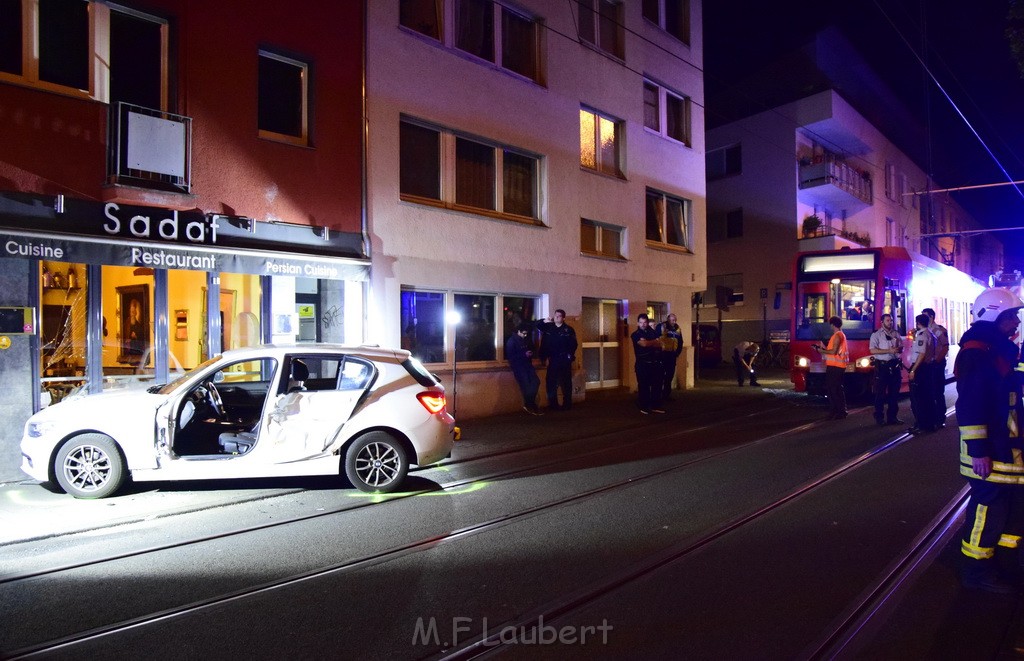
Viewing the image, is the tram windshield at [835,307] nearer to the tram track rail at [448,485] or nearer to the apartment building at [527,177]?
the tram track rail at [448,485]

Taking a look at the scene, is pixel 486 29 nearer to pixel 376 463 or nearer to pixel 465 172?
pixel 465 172

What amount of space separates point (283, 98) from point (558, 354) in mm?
6852

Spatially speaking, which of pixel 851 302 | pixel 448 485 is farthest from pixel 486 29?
pixel 448 485

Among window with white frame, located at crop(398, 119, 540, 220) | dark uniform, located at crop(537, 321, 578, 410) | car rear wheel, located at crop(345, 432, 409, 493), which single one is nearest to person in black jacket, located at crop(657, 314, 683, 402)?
dark uniform, located at crop(537, 321, 578, 410)

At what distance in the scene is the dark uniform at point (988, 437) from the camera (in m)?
4.65

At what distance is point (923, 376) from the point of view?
439 inches

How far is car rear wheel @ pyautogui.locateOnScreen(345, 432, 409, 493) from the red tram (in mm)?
10297

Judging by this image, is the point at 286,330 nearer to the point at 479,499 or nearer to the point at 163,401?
the point at 163,401

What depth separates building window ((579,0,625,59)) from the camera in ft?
55.7

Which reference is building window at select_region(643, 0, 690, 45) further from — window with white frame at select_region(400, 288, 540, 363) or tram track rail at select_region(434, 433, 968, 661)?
tram track rail at select_region(434, 433, 968, 661)

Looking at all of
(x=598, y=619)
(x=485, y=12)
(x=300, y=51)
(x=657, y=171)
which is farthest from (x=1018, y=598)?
(x=657, y=171)

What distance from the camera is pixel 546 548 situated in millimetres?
→ 5531

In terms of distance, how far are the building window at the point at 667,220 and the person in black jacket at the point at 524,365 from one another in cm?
672

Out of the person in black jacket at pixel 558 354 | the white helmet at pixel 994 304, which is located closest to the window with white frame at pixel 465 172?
the person in black jacket at pixel 558 354
